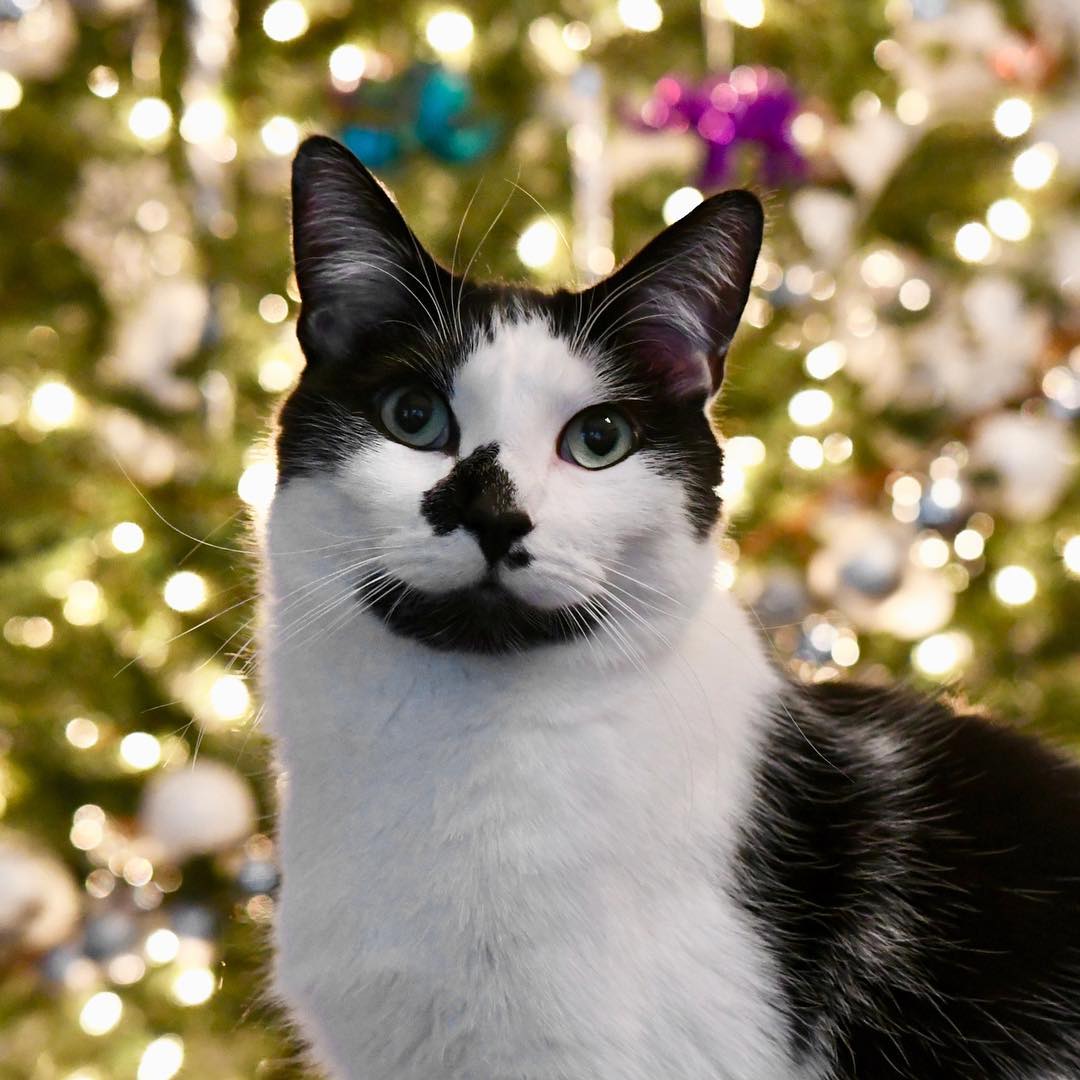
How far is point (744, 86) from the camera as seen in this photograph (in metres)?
1.65

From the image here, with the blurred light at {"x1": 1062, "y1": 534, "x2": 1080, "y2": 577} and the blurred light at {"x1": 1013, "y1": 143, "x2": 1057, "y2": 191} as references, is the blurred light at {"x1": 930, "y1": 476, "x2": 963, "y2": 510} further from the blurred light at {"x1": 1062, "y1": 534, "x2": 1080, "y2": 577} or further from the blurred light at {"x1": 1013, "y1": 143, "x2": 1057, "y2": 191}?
the blurred light at {"x1": 1013, "y1": 143, "x2": 1057, "y2": 191}

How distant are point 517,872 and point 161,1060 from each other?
3.35 feet

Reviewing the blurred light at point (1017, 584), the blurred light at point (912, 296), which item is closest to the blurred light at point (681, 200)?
the blurred light at point (912, 296)

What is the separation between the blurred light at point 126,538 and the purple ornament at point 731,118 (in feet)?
3.41

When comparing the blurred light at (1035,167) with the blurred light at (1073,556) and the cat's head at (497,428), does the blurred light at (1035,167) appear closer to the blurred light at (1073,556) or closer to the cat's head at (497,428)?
the blurred light at (1073,556)

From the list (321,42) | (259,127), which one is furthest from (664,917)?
(321,42)

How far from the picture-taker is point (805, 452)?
182cm

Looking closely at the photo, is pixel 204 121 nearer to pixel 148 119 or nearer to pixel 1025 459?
pixel 148 119

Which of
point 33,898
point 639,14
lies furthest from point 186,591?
point 639,14

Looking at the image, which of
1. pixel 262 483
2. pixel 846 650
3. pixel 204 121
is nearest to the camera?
pixel 262 483

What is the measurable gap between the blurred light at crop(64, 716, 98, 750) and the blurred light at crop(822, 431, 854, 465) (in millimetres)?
1310

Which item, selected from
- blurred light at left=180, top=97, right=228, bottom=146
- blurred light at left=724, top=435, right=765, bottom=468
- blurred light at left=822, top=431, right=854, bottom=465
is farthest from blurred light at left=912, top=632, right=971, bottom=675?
blurred light at left=180, top=97, right=228, bottom=146

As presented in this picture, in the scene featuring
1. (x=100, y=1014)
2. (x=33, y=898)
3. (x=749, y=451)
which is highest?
(x=749, y=451)

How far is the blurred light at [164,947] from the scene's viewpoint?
1.62 metres
